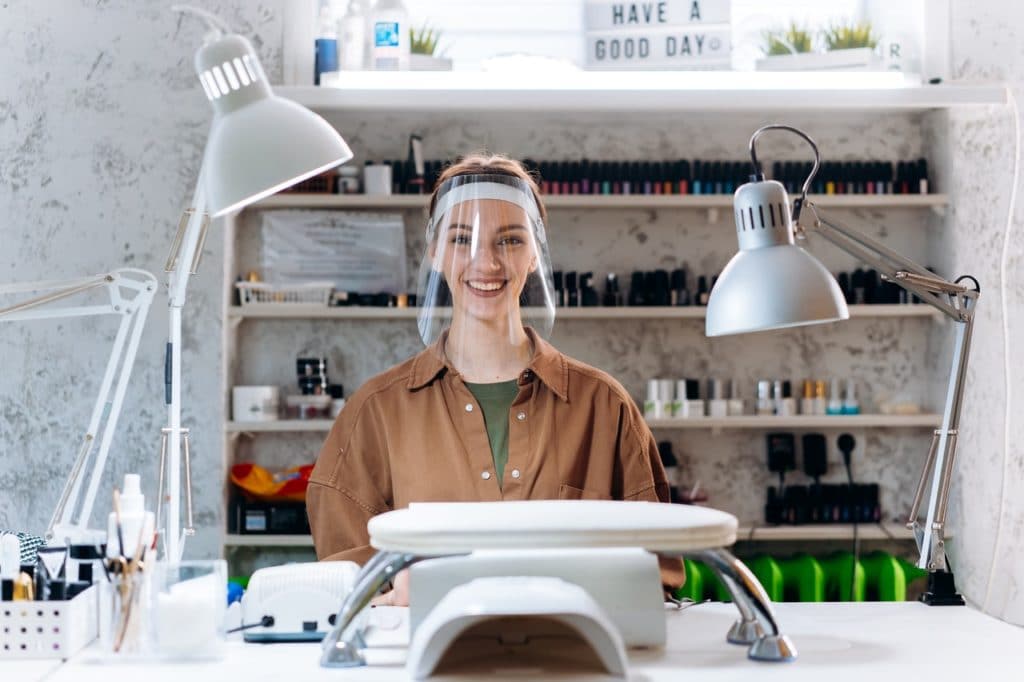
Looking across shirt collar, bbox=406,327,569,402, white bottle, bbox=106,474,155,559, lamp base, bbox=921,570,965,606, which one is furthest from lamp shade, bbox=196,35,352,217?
lamp base, bbox=921,570,965,606

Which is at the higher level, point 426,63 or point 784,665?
point 426,63

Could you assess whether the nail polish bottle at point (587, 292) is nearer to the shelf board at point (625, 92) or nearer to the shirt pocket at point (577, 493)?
the shelf board at point (625, 92)

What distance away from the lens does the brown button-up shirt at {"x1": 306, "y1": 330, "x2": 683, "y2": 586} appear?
7.10 ft

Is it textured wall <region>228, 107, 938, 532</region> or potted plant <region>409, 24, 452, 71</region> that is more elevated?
potted plant <region>409, 24, 452, 71</region>

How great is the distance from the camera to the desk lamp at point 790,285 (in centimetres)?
166

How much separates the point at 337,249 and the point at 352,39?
735 mm

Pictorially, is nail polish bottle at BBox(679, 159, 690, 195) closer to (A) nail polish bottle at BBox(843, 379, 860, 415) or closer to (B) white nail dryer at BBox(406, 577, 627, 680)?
(A) nail polish bottle at BBox(843, 379, 860, 415)

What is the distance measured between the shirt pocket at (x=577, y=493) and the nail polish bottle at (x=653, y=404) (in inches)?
67.5

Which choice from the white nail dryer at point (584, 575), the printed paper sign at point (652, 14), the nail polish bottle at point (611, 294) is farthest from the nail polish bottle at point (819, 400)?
the white nail dryer at point (584, 575)

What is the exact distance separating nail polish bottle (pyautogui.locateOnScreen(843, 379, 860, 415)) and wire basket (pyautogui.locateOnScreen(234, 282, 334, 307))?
6.18 ft

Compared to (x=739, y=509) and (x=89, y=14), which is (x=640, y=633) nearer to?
(x=739, y=509)

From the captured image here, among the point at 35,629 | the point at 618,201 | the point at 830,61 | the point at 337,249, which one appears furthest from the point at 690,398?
the point at 35,629

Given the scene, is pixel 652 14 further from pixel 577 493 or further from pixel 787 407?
pixel 577 493

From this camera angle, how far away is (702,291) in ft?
13.2
